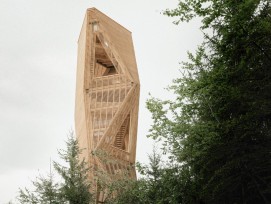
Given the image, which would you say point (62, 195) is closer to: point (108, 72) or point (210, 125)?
point (210, 125)

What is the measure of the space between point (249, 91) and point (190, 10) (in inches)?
106

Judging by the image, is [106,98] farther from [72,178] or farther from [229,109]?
[229,109]

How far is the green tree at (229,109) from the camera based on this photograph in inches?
360

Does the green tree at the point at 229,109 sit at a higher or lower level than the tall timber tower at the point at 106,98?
lower

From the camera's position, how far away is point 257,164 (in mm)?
10914

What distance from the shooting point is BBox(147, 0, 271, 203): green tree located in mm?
9133

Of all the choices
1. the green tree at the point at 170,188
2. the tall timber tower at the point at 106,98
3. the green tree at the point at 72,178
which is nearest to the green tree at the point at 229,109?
the green tree at the point at 170,188

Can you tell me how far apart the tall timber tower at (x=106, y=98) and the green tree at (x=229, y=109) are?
16752 mm

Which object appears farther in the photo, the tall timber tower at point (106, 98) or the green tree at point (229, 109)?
the tall timber tower at point (106, 98)

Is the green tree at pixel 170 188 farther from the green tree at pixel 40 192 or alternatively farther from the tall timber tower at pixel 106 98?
the tall timber tower at pixel 106 98

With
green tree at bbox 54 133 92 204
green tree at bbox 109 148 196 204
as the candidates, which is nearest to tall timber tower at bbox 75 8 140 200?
green tree at bbox 54 133 92 204

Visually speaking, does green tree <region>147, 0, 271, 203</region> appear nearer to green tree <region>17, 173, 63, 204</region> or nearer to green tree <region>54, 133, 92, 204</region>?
green tree <region>54, 133, 92, 204</region>

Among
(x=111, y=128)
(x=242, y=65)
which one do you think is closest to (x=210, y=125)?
(x=242, y=65)

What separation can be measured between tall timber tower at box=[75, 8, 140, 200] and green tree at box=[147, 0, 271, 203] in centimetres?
1675
